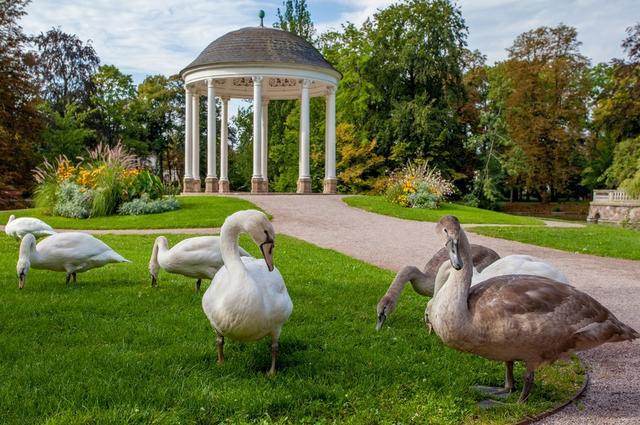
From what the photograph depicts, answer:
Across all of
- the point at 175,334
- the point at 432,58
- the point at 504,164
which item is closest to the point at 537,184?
the point at 504,164

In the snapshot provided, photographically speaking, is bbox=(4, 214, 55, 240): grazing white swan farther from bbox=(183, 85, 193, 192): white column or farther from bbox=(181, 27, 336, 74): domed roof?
bbox=(183, 85, 193, 192): white column

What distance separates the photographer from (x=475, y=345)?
4.00 metres

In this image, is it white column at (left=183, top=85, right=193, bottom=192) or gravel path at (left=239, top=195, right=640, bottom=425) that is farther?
white column at (left=183, top=85, right=193, bottom=192)

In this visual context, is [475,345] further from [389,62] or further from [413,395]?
[389,62]

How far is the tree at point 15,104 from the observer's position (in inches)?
1264

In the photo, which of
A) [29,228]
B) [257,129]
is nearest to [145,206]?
[29,228]

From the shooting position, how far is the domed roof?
29.7 meters

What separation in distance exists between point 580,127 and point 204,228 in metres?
44.1

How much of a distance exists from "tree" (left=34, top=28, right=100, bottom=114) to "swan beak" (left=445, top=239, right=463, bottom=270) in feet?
179

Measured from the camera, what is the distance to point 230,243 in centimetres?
455

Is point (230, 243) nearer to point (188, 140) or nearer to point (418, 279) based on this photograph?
point (418, 279)

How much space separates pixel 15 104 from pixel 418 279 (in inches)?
1369

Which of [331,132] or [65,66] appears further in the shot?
[65,66]

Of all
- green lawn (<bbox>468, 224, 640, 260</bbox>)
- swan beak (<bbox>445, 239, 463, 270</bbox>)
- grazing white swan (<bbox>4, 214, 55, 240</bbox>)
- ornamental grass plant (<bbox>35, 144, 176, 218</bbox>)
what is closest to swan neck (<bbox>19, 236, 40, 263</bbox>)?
grazing white swan (<bbox>4, 214, 55, 240</bbox>)
